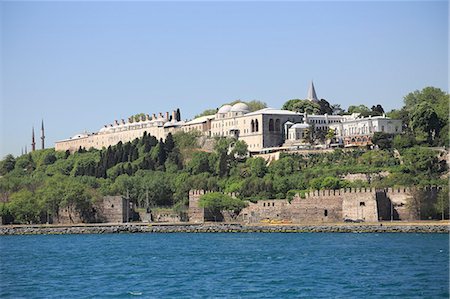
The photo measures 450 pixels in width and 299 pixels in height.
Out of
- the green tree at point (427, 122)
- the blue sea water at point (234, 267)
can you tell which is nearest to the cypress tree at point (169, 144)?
the green tree at point (427, 122)

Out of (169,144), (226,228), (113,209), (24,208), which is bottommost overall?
(226,228)

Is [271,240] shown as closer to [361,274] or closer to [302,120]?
[361,274]

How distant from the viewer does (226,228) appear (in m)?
60.4

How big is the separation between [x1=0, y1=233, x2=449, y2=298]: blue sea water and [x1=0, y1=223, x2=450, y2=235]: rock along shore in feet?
7.15

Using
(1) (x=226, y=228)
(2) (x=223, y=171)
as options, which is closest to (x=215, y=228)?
(1) (x=226, y=228)

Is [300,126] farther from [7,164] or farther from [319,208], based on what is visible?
[7,164]

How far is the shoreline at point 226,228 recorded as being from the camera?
178 feet

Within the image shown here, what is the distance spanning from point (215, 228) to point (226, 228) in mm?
891

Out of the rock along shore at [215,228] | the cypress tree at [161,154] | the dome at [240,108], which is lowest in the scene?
the rock along shore at [215,228]

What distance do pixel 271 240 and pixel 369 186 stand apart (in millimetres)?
13804

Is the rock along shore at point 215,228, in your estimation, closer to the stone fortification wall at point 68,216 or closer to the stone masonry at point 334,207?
the stone masonry at point 334,207

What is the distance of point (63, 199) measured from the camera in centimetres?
6738

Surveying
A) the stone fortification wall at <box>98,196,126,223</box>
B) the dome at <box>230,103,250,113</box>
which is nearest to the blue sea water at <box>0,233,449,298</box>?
the stone fortification wall at <box>98,196,126,223</box>

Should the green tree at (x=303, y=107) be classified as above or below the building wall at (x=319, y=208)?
above
